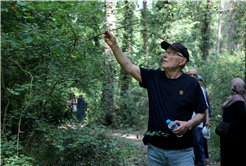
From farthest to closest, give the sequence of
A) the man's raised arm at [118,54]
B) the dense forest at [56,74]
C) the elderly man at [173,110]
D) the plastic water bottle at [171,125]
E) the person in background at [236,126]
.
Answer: the person in background at [236,126]
the dense forest at [56,74]
the man's raised arm at [118,54]
the elderly man at [173,110]
the plastic water bottle at [171,125]

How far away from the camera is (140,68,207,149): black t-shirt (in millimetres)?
2369

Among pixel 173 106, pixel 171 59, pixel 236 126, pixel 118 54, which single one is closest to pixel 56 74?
pixel 118 54

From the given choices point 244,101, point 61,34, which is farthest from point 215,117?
point 61,34

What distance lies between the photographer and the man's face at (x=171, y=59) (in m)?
2.58

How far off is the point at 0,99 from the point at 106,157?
2350mm

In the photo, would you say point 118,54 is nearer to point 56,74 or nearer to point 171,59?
point 171,59

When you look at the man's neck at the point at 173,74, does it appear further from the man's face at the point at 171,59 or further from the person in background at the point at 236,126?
the person in background at the point at 236,126

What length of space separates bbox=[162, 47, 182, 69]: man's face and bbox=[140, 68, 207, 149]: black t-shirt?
0.49ft

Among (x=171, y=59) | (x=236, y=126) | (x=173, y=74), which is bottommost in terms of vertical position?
(x=236, y=126)

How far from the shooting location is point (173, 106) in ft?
7.84

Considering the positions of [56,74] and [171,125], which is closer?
[171,125]

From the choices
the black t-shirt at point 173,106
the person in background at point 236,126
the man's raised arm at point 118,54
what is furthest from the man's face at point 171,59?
the person in background at point 236,126

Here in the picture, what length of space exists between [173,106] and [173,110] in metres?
0.04

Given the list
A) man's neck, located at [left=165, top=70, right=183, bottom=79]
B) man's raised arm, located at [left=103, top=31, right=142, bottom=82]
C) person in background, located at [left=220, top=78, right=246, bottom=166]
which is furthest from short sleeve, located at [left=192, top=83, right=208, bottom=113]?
person in background, located at [left=220, top=78, right=246, bottom=166]
